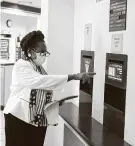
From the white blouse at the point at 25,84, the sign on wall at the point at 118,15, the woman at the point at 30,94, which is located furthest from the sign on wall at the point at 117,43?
the white blouse at the point at 25,84

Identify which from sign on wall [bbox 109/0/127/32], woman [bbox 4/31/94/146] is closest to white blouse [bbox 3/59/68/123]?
woman [bbox 4/31/94/146]

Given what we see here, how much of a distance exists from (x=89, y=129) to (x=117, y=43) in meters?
0.79

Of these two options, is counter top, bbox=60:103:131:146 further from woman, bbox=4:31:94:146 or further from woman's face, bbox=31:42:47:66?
woman's face, bbox=31:42:47:66

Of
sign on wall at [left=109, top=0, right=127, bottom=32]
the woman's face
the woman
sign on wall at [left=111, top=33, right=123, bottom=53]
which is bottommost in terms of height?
the woman

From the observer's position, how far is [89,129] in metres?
2.37

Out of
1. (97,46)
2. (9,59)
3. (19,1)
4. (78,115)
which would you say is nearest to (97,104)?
(78,115)

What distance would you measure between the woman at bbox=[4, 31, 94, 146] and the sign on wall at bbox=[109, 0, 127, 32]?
0.48 metres

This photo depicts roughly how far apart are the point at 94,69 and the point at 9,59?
204 inches

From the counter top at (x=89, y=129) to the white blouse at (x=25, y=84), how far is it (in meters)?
0.42

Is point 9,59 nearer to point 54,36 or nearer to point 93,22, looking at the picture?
point 54,36

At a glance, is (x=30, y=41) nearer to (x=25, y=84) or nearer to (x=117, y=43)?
(x=25, y=84)

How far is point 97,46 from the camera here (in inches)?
104

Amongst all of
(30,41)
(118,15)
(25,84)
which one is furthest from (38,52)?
(118,15)

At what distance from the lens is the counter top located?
204 centimetres
